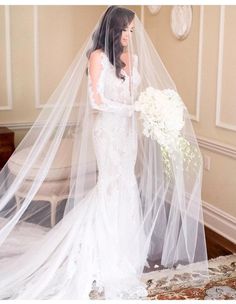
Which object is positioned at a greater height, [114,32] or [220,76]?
[114,32]

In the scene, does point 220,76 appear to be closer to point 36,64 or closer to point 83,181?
point 83,181

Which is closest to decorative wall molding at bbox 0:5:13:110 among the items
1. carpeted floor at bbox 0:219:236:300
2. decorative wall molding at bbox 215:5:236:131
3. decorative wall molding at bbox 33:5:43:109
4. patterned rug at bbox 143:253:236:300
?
decorative wall molding at bbox 33:5:43:109

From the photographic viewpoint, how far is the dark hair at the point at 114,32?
8.59 feet

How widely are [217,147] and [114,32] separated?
5.44ft

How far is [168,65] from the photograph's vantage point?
4566 millimetres

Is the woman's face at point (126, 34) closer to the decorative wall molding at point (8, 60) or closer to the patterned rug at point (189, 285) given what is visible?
the patterned rug at point (189, 285)

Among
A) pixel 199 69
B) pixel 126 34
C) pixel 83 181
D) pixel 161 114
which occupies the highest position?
pixel 126 34

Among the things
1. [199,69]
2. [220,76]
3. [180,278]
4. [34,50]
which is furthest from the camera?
[34,50]

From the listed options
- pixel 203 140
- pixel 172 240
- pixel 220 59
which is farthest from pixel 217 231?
pixel 220 59

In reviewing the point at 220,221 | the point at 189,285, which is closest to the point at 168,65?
the point at 220,221

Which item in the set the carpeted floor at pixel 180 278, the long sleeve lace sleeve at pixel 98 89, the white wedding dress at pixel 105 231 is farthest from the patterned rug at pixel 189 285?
the long sleeve lace sleeve at pixel 98 89

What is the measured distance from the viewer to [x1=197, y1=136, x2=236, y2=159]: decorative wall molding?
3.68 meters

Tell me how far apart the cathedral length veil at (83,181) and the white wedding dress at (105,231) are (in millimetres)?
12

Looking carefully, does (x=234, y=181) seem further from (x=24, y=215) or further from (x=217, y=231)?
(x=24, y=215)
